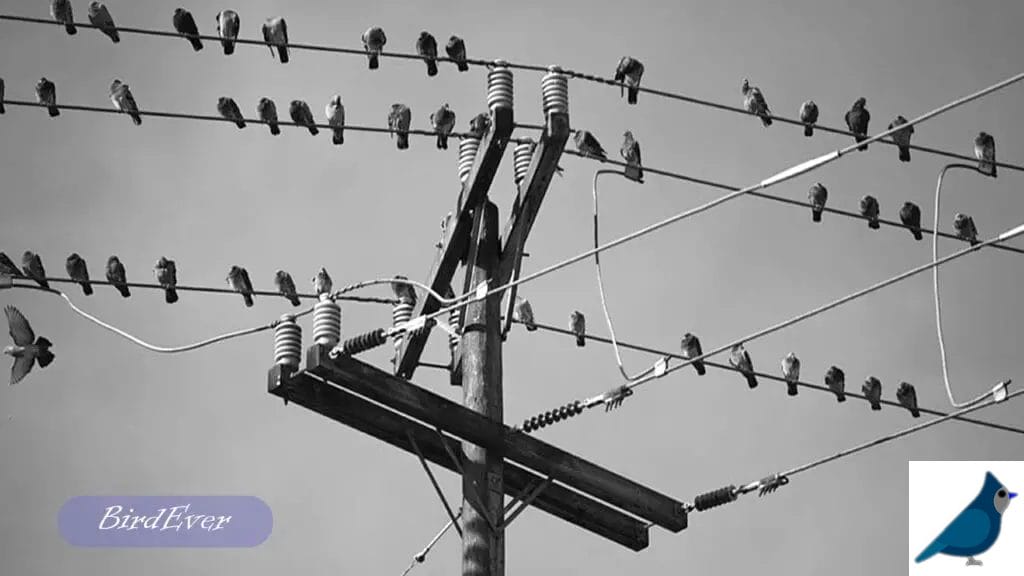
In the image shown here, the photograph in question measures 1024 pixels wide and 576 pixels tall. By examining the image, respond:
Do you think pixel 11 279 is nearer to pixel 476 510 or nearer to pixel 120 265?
pixel 476 510

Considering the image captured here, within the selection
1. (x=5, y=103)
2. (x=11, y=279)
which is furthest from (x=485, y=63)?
(x=5, y=103)

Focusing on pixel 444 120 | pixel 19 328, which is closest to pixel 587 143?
pixel 444 120

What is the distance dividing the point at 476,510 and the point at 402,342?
146cm

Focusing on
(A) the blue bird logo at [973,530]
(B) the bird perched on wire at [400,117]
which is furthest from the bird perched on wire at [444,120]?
(A) the blue bird logo at [973,530]

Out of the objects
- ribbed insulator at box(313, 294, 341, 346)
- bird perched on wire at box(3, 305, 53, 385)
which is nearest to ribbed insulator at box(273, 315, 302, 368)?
ribbed insulator at box(313, 294, 341, 346)

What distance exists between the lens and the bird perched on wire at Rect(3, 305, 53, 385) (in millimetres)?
17328

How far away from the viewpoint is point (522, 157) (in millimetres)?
14438

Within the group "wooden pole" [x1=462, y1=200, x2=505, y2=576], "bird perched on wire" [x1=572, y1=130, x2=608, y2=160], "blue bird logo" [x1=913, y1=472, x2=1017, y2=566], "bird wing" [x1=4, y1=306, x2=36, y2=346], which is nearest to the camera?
"wooden pole" [x1=462, y1=200, x2=505, y2=576]

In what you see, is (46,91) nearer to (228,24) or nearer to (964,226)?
(228,24)

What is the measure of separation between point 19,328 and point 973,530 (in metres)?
7.94

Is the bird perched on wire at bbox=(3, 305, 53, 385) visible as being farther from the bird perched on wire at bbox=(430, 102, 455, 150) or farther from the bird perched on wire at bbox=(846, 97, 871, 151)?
the bird perched on wire at bbox=(846, 97, 871, 151)

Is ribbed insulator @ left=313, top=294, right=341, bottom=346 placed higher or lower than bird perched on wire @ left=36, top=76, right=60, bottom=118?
lower

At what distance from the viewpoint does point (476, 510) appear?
13.2 m

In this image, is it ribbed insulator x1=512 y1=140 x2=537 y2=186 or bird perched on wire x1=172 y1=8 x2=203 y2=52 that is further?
bird perched on wire x1=172 y1=8 x2=203 y2=52
